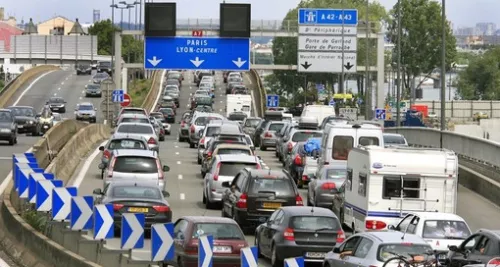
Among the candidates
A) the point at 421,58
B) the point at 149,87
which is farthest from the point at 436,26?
the point at 149,87

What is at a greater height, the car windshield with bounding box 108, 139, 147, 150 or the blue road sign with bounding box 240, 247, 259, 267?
the car windshield with bounding box 108, 139, 147, 150

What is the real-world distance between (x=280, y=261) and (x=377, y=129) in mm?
16039

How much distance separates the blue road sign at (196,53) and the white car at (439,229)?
4708 cm

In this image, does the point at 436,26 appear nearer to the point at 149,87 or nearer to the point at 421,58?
the point at 421,58

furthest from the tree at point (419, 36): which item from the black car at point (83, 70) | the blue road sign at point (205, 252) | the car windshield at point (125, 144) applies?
the blue road sign at point (205, 252)

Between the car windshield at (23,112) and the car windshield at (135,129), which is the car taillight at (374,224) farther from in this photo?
the car windshield at (23,112)

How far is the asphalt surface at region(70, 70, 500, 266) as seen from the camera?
34.4 metres

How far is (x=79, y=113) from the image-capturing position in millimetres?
90250

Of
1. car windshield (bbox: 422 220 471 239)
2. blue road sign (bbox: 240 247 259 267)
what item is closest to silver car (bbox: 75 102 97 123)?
car windshield (bbox: 422 220 471 239)

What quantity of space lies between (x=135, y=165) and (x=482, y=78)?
461 ft

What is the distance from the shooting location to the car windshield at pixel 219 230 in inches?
870

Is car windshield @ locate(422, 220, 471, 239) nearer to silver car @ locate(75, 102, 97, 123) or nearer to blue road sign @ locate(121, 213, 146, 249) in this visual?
blue road sign @ locate(121, 213, 146, 249)

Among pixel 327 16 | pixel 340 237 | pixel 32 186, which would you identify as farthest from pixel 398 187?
pixel 327 16

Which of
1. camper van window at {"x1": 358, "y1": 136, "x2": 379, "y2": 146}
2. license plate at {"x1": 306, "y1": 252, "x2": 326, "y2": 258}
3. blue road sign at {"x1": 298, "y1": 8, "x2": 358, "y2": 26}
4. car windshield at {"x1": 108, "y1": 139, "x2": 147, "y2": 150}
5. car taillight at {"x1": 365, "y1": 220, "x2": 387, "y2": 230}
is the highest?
blue road sign at {"x1": 298, "y1": 8, "x2": 358, "y2": 26}
